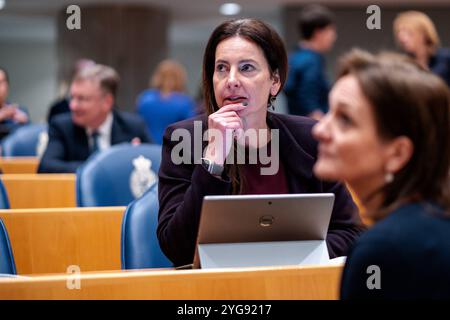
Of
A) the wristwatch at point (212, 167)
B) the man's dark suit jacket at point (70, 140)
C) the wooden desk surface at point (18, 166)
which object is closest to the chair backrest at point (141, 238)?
the wristwatch at point (212, 167)

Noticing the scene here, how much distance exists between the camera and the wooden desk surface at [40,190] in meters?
3.53

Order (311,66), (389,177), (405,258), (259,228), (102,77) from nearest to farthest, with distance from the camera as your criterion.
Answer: (405,258) → (389,177) → (259,228) → (102,77) → (311,66)

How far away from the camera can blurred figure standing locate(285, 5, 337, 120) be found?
565 centimetres

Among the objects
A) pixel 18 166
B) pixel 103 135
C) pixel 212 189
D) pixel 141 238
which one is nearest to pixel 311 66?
pixel 103 135

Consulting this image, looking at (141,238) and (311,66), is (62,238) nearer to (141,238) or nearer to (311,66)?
(141,238)

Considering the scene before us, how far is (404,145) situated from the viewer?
1.25 metres

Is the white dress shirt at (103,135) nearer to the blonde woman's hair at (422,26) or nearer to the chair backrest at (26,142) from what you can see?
the chair backrest at (26,142)

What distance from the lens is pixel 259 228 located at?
180 centimetres

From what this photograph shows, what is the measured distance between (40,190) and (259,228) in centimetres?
198

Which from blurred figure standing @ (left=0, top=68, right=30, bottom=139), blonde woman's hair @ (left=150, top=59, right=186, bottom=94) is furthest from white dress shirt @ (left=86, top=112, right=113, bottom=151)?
blonde woman's hair @ (left=150, top=59, right=186, bottom=94)

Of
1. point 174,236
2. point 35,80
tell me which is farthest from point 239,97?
point 35,80

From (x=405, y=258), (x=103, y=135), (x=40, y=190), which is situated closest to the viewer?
(x=405, y=258)

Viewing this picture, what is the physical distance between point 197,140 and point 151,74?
1082cm
